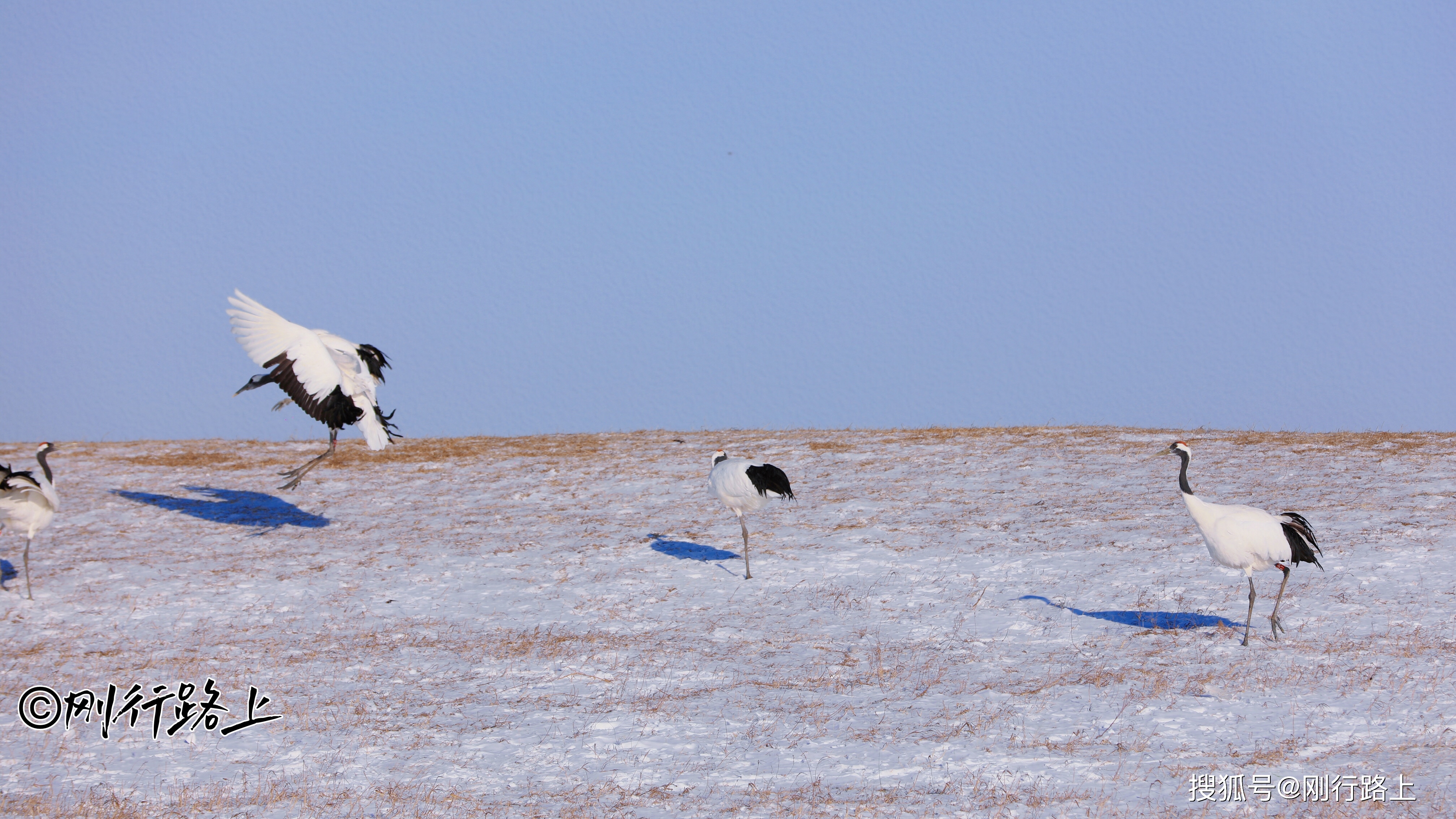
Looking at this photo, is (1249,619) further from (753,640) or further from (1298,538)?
(753,640)

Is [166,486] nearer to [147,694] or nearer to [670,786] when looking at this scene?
[147,694]

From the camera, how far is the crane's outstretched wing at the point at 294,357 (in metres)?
19.6

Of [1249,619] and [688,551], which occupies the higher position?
[1249,619]

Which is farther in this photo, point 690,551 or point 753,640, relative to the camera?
point 690,551

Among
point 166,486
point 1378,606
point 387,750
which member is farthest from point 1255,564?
point 166,486

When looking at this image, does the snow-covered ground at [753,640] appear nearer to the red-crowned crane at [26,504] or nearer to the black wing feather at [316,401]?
the red-crowned crane at [26,504]

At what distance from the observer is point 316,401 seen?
20.2 metres

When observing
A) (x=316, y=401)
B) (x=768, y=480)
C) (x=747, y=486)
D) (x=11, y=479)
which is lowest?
(x=11, y=479)

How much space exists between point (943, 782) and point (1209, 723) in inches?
131

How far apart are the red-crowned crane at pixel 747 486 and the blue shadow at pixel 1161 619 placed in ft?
16.4

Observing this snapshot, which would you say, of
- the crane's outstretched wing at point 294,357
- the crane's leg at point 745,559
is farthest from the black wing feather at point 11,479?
the crane's leg at point 745,559

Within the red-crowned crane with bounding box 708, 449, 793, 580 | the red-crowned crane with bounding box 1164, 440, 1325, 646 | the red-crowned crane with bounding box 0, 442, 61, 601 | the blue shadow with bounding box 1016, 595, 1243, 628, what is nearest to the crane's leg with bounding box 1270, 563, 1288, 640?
the red-crowned crane with bounding box 1164, 440, 1325, 646

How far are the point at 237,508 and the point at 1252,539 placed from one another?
69.1 feet

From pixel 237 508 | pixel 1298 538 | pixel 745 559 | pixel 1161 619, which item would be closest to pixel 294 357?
pixel 237 508
